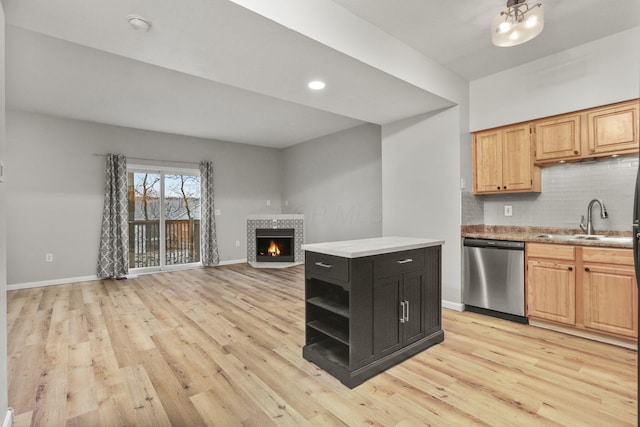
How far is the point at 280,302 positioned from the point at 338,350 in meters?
1.72

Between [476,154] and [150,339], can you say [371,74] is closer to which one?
[476,154]

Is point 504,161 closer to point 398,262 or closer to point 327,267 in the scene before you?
point 398,262

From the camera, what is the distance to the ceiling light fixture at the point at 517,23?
2.06m

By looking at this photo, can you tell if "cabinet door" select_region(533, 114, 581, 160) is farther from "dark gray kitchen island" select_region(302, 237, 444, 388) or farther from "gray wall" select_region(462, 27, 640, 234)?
"dark gray kitchen island" select_region(302, 237, 444, 388)

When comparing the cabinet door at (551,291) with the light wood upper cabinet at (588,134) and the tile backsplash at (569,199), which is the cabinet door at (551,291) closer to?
the tile backsplash at (569,199)

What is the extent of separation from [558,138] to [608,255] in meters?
1.22

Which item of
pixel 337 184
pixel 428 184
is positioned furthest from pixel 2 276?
pixel 337 184

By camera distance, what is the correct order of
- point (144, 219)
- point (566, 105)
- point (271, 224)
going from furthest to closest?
point (271, 224) → point (144, 219) → point (566, 105)

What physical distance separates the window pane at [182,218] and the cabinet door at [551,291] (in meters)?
5.84

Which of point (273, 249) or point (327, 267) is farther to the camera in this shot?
point (273, 249)

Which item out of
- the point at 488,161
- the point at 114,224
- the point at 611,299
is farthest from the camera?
the point at 114,224

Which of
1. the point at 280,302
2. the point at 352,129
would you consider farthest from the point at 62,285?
the point at 352,129

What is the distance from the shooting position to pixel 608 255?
2602 millimetres

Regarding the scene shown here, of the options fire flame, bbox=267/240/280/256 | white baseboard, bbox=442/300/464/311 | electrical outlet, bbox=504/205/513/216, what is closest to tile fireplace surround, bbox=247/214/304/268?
fire flame, bbox=267/240/280/256
